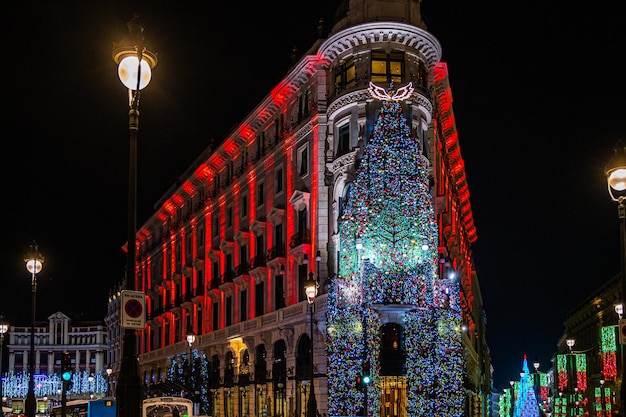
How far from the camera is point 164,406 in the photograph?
41406 millimetres

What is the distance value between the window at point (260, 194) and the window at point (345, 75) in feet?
38.2

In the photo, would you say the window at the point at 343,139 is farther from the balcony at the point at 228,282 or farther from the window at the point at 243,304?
the balcony at the point at 228,282

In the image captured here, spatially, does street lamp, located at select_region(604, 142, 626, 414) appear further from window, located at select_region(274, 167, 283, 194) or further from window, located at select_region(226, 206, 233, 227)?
window, located at select_region(226, 206, 233, 227)

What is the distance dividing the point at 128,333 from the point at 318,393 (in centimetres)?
3183

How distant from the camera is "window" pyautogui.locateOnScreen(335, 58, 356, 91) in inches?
1757

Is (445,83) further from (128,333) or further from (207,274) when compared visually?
(128,333)

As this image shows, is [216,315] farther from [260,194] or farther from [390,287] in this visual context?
[390,287]

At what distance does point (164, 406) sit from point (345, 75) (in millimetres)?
19056

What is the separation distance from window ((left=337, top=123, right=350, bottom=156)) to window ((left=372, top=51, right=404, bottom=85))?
295 cm

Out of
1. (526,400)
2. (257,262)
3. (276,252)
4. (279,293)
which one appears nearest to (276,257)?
(276,252)

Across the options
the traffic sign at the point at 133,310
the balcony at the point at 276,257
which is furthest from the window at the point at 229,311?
the traffic sign at the point at 133,310

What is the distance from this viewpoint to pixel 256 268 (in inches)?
2069

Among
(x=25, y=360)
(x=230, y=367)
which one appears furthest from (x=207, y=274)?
Result: (x=25, y=360)

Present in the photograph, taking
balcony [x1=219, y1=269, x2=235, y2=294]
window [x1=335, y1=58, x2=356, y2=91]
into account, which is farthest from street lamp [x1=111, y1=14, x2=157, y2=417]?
balcony [x1=219, y1=269, x2=235, y2=294]
